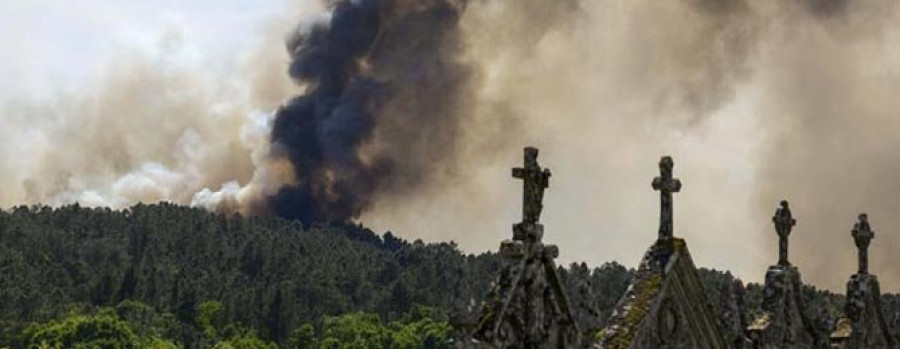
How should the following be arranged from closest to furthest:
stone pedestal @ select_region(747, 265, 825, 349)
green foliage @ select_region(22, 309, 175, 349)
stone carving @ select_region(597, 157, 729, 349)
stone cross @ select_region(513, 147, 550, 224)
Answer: stone cross @ select_region(513, 147, 550, 224) → stone carving @ select_region(597, 157, 729, 349) → stone pedestal @ select_region(747, 265, 825, 349) → green foliage @ select_region(22, 309, 175, 349)

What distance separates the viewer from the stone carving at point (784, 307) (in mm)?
24516

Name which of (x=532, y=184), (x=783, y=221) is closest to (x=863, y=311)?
(x=783, y=221)

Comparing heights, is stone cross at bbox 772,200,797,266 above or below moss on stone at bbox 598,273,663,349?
above

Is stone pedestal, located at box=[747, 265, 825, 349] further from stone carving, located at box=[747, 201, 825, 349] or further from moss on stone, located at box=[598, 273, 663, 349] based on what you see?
moss on stone, located at box=[598, 273, 663, 349]

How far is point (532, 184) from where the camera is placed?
16.7 meters

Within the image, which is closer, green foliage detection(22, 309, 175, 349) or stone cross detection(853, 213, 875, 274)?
stone cross detection(853, 213, 875, 274)

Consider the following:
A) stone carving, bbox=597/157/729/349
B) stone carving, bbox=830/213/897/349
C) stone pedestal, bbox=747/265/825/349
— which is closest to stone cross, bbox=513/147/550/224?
stone carving, bbox=597/157/729/349

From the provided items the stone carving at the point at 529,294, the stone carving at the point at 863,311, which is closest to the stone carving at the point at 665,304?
the stone carving at the point at 529,294

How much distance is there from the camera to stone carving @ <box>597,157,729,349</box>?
18625 mm

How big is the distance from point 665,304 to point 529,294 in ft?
12.4

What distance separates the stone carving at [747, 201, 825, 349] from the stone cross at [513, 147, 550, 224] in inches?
341

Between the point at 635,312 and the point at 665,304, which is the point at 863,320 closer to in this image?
the point at 665,304

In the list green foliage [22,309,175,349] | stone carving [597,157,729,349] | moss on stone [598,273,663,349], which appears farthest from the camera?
green foliage [22,309,175,349]

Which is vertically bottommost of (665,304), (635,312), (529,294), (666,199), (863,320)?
(529,294)
